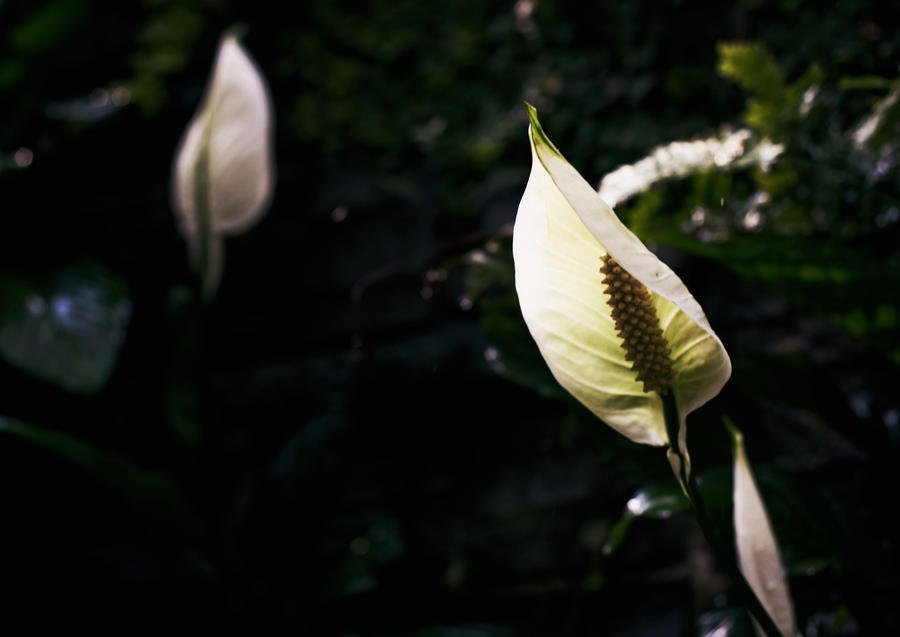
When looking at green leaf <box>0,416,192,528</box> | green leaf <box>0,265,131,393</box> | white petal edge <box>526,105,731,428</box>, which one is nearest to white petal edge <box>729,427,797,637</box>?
white petal edge <box>526,105,731,428</box>

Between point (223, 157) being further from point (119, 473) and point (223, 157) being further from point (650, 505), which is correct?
point (650, 505)

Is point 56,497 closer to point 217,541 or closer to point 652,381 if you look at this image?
point 217,541

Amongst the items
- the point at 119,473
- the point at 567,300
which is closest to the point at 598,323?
the point at 567,300

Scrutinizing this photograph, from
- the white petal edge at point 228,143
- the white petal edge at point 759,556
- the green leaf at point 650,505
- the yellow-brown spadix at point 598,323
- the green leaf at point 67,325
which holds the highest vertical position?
the white petal edge at point 228,143

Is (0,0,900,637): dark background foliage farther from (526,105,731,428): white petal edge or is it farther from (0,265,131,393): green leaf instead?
(526,105,731,428): white petal edge

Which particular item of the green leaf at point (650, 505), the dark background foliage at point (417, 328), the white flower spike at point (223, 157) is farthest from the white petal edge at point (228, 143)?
the green leaf at point (650, 505)

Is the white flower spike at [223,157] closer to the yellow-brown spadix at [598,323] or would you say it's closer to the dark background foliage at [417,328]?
the dark background foliage at [417,328]
